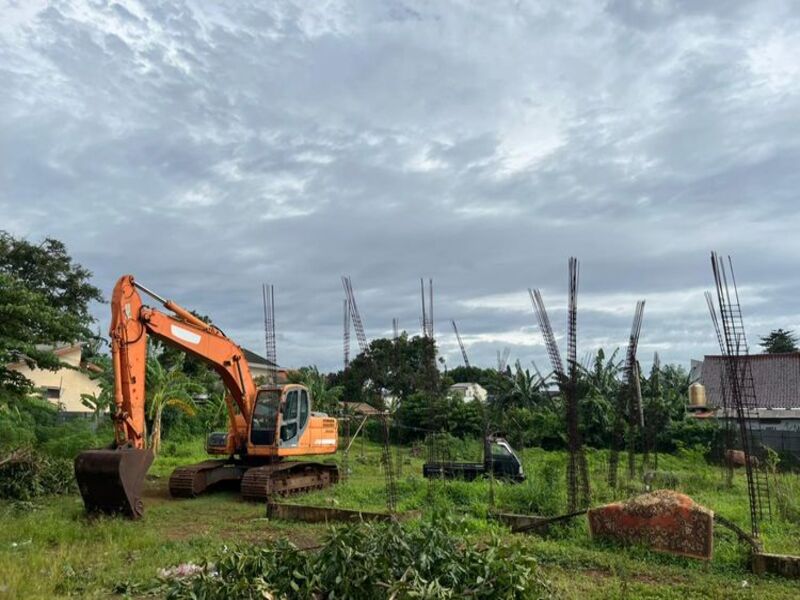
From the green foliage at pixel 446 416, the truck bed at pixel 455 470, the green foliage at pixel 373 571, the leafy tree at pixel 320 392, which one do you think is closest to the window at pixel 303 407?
the truck bed at pixel 455 470

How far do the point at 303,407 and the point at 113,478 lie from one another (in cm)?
479

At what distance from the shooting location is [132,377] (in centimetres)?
1112

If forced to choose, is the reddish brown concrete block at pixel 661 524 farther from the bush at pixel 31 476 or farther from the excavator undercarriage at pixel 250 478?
the bush at pixel 31 476

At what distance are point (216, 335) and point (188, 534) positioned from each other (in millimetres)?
4832

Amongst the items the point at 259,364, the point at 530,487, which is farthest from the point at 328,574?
the point at 259,364

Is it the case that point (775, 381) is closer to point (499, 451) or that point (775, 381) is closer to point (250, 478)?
point (499, 451)

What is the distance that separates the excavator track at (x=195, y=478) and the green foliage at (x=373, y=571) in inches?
327

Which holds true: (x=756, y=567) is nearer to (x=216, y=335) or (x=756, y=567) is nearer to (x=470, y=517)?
(x=470, y=517)

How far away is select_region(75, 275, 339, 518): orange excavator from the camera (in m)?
10.3

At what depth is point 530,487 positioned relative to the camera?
10297 millimetres

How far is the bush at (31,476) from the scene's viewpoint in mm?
12180

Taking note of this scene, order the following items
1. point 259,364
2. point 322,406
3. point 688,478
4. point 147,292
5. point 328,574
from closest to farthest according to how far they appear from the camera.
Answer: point 328,574 < point 147,292 < point 688,478 < point 322,406 < point 259,364

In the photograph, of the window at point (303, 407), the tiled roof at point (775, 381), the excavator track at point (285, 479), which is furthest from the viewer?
the tiled roof at point (775, 381)

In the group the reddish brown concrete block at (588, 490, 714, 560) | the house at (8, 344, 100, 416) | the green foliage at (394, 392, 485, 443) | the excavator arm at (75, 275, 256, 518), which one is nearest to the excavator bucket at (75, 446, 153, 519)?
the excavator arm at (75, 275, 256, 518)
